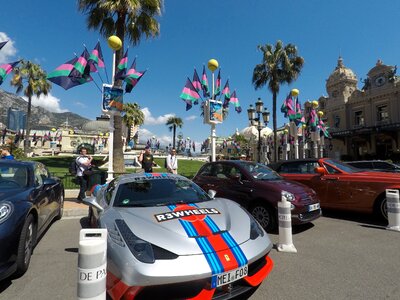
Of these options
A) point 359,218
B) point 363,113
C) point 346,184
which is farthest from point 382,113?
point 346,184

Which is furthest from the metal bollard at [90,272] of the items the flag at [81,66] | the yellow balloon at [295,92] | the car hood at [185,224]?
the yellow balloon at [295,92]

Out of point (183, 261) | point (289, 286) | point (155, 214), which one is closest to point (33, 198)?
point (155, 214)

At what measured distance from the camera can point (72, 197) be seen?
10383 millimetres

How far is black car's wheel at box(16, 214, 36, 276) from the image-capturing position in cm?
331

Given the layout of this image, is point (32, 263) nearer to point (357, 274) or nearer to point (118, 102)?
point (357, 274)

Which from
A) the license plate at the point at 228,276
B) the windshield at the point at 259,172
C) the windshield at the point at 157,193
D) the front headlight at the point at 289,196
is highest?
the windshield at the point at 259,172

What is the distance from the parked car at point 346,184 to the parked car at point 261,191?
1.33 m

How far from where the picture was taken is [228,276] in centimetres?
241

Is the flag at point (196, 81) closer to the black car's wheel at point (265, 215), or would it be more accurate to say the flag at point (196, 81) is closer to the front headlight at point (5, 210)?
the black car's wheel at point (265, 215)

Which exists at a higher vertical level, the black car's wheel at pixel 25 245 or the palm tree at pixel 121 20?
the palm tree at pixel 121 20

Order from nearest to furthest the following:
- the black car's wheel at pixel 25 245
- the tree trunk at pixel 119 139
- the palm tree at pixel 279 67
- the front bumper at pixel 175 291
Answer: the front bumper at pixel 175 291 < the black car's wheel at pixel 25 245 < the tree trunk at pixel 119 139 < the palm tree at pixel 279 67

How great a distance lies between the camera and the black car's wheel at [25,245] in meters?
3.31

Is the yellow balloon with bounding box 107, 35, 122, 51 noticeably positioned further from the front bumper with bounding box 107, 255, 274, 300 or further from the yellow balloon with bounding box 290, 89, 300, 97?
the yellow balloon with bounding box 290, 89, 300, 97

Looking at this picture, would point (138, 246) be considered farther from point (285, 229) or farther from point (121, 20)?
point (121, 20)
